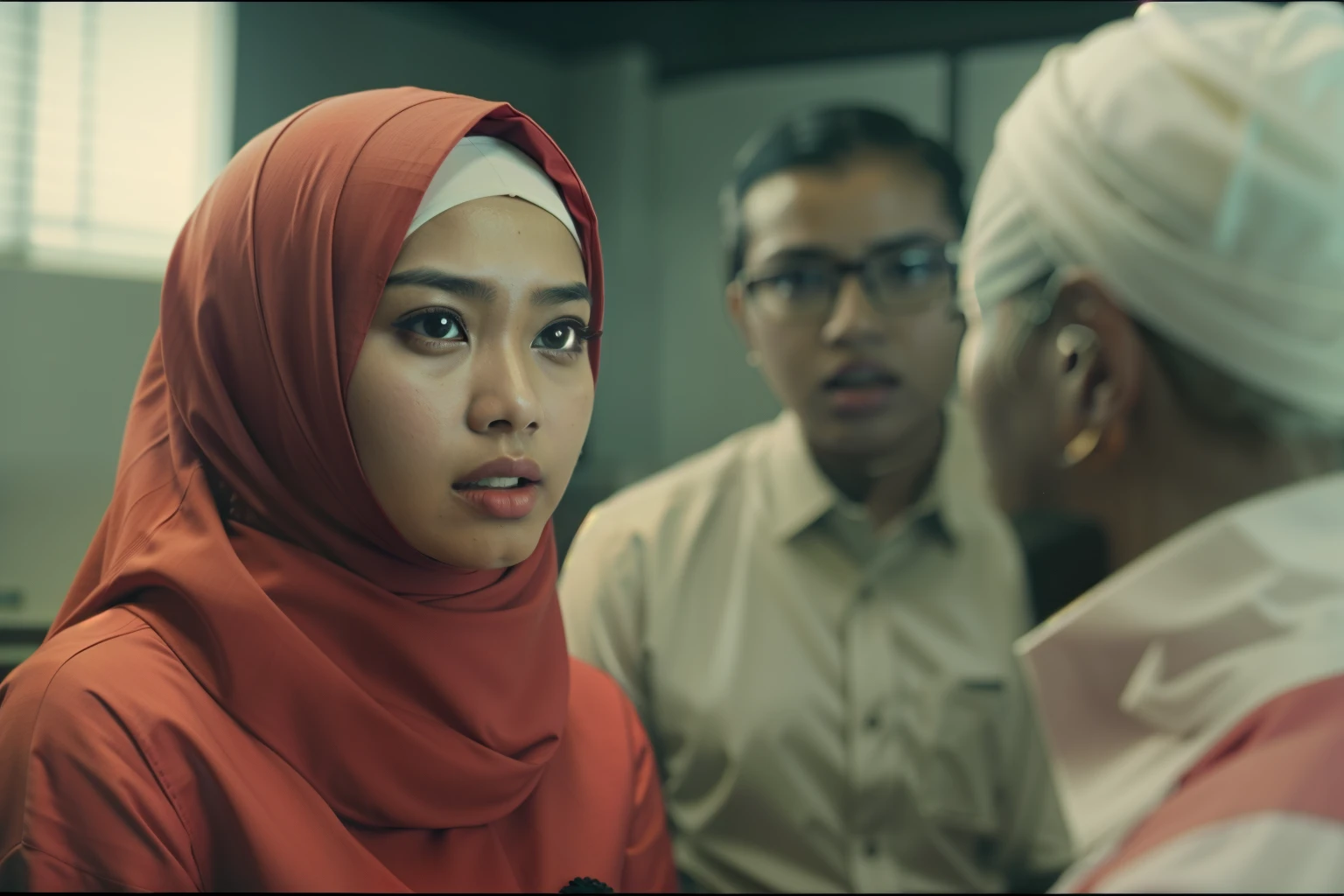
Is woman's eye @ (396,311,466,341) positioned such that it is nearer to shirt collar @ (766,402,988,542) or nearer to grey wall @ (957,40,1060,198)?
shirt collar @ (766,402,988,542)

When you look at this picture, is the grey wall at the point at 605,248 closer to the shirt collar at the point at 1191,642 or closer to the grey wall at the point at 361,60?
the grey wall at the point at 361,60

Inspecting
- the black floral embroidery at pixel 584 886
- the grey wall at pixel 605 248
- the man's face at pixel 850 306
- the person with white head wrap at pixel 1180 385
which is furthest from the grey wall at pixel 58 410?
the person with white head wrap at pixel 1180 385

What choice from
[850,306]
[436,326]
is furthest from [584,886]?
[850,306]

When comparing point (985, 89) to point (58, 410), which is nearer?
point (58, 410)

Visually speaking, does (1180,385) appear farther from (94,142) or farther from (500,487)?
(94,142)

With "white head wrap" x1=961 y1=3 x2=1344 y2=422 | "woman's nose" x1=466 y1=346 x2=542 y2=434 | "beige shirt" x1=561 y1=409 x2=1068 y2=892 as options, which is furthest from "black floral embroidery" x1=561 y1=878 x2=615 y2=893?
"white head wrap" x1=961 y1=3 x2=1344 y2=422

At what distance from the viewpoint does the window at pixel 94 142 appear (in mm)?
648

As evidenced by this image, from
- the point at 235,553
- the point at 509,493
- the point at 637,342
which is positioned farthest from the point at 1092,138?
the point at 235,553

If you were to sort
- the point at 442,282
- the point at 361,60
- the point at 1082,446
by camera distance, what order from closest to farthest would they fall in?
the point at 442,282
the point at 361,60
the point at 1082,446

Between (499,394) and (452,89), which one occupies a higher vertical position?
(452,89)

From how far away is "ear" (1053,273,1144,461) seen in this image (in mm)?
814

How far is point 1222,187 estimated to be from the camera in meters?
0.76

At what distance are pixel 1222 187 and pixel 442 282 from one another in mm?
522

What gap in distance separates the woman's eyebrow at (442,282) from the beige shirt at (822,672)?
301 millimetres
